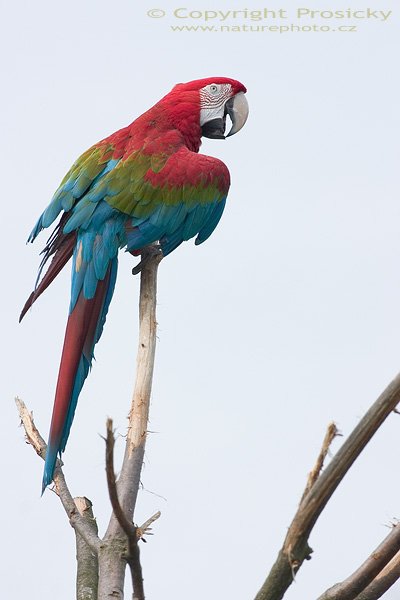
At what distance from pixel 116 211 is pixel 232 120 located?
125 centimetres

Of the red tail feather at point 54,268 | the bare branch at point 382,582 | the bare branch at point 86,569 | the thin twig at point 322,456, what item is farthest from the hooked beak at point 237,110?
Result: the thin twig at point 322,456

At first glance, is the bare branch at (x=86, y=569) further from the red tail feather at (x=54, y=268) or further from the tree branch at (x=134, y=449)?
the red tail feather at (x=54, y=268)

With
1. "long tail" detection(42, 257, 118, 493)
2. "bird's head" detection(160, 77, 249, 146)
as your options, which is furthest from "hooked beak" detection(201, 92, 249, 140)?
"long tail" detection(42, 257, 118, 493)

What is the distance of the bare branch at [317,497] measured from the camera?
221cm

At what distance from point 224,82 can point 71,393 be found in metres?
2.04

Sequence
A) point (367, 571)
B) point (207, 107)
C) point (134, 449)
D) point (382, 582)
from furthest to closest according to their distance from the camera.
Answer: point (207, 107) < point (134, 449) < point (382, 582) < point (367, 571)

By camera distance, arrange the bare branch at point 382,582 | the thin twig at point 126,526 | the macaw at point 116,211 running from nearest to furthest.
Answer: the thin twig at point 126,526
the bare branch at point 382,582
the macaw at point 116,211

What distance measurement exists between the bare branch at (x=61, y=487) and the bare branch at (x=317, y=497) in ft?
3.91

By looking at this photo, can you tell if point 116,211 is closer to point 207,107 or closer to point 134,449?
point 207,107

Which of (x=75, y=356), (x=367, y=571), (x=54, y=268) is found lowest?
(x=367, y=571)

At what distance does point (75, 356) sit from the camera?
363cm

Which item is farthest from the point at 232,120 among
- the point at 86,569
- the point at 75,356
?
the point at 86,569

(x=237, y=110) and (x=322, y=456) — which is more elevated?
(x=237, y=110)

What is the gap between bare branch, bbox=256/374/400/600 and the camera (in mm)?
2205
